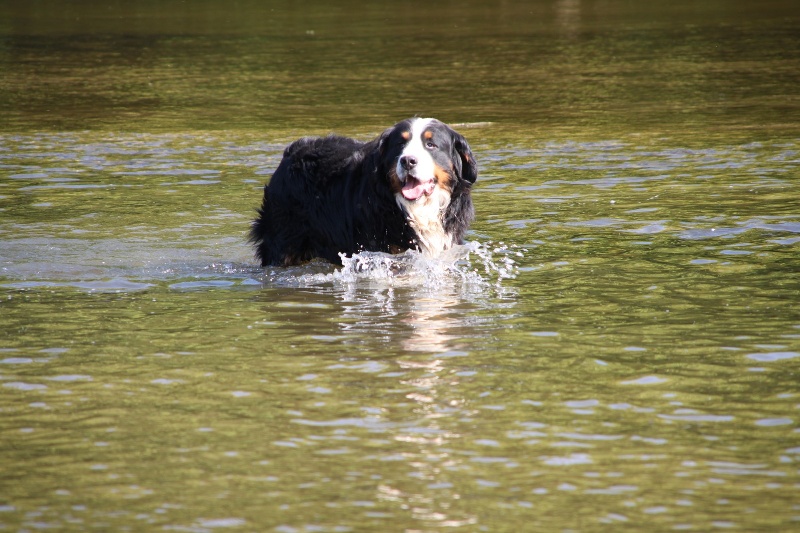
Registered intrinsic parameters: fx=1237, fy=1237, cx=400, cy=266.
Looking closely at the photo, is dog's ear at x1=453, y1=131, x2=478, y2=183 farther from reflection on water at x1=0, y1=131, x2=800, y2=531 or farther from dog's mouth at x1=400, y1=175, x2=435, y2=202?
reflection on water at x1=0, y1=131, x2=800, y2=531

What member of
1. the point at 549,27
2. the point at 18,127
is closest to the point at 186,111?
the point at 18,127

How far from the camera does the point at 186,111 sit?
18.7 meters

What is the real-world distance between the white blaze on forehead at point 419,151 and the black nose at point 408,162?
15mm

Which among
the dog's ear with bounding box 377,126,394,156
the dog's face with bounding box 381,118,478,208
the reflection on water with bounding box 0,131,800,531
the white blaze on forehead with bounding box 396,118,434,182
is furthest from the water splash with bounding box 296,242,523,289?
the dog's ear with bounding box 377,126,394,156

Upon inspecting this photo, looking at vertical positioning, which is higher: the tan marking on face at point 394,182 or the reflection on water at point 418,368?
the tan marking on face at point 394,182

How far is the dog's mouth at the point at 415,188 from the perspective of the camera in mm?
8203

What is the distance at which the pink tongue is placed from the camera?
26.9 feet

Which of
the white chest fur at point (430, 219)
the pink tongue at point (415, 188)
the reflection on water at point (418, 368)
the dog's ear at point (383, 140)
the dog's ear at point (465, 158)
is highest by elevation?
the dog's ear at point (383, 140)

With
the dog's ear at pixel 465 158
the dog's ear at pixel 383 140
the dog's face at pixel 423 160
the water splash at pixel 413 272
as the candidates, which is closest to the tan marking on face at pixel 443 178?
the dog's face at pixel 423 160

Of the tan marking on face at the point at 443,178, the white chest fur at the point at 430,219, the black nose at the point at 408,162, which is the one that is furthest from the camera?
the white chest fur at the point at 430,219

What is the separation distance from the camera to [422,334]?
7.18m

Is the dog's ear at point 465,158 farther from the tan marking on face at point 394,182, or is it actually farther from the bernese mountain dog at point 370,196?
the tan marking on face at point 394,182

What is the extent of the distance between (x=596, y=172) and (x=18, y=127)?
28.0 feet

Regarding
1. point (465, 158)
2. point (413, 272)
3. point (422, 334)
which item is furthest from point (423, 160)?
point (422, 334)
